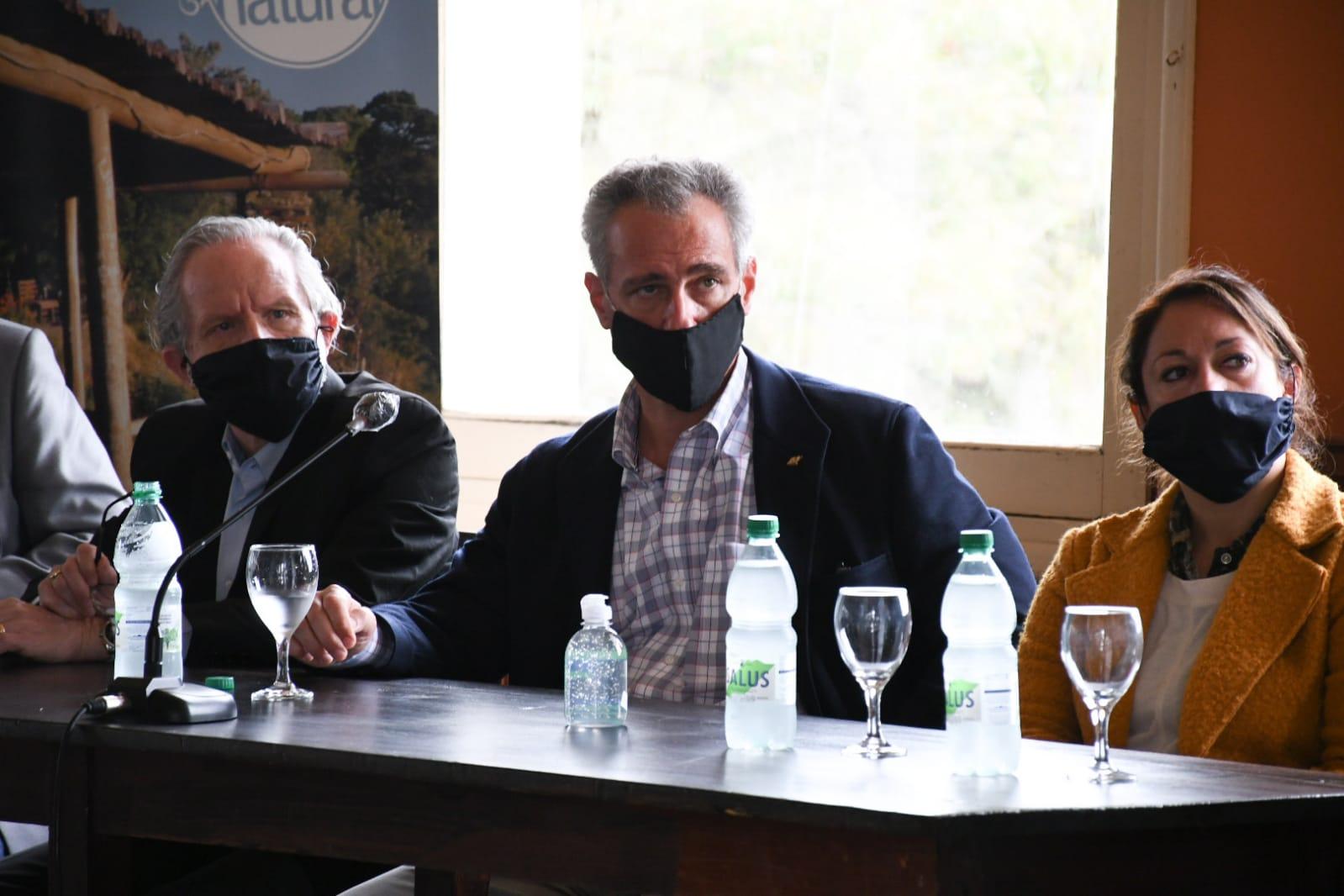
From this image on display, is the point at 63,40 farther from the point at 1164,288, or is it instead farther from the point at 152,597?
the point at 1164,288

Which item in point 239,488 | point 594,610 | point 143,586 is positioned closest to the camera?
point 594,610

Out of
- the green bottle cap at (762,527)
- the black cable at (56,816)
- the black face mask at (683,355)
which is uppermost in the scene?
the black face mask at (683,355)

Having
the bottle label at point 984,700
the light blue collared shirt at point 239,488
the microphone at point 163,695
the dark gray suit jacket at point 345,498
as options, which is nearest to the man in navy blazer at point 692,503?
the dark gray suit jacket at point 345,498

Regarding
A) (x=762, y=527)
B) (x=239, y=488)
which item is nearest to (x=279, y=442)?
(x=239, y=488)

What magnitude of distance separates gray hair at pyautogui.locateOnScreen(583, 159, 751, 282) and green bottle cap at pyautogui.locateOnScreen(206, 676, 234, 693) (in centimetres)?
86

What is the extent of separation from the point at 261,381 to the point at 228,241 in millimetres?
290

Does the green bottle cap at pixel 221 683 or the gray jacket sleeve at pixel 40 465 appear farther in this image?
the gray jacket sleeve at pixel 40 465

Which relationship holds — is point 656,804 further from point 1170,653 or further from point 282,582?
point 1170,653

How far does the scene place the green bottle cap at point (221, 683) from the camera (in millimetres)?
1985

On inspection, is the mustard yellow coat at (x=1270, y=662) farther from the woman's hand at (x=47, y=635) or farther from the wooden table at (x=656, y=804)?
→ the woman's hand at (x=47, y=635)

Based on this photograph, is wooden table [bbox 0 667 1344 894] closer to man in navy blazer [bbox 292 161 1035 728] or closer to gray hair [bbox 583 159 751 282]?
man in navy blazer [bbox 292 161 1035 728]

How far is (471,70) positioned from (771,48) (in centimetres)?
82

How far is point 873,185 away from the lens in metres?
3.52

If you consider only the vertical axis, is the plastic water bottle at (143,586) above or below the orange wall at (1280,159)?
below
